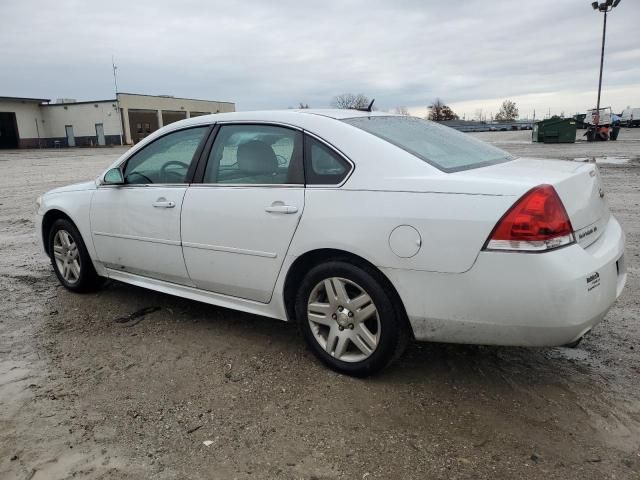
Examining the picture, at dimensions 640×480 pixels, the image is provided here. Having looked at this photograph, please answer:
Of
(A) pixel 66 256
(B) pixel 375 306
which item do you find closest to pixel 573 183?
(B) pixel 375 306

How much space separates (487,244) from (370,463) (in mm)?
1166

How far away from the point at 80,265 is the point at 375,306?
3070 mm

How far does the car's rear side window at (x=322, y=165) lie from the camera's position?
3.17 m

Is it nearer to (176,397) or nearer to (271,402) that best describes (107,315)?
(176,397)

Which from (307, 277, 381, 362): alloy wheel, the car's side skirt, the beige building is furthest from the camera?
the beige building

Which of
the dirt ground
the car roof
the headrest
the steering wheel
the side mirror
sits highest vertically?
the car roof

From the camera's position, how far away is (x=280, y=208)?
3.31 metres

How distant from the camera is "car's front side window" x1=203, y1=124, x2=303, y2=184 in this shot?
3430 millimetres

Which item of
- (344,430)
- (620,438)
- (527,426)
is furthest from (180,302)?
(620,438)

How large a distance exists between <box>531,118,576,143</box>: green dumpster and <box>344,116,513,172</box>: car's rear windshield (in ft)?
97.1

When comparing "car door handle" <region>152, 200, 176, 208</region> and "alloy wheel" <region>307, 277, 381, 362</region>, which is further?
"car door handle" <region>152, 200, 176, 208</region>

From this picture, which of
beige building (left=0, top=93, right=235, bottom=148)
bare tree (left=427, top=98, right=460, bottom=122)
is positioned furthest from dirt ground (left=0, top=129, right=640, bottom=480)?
bare tree (left=427, top=98, right=460, bottom=122)

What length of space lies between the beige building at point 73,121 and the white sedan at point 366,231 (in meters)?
56.4

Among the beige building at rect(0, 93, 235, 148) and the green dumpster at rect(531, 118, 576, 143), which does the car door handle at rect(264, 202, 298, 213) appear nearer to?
the green dumpster at rect(531, 118, 576, 143)
